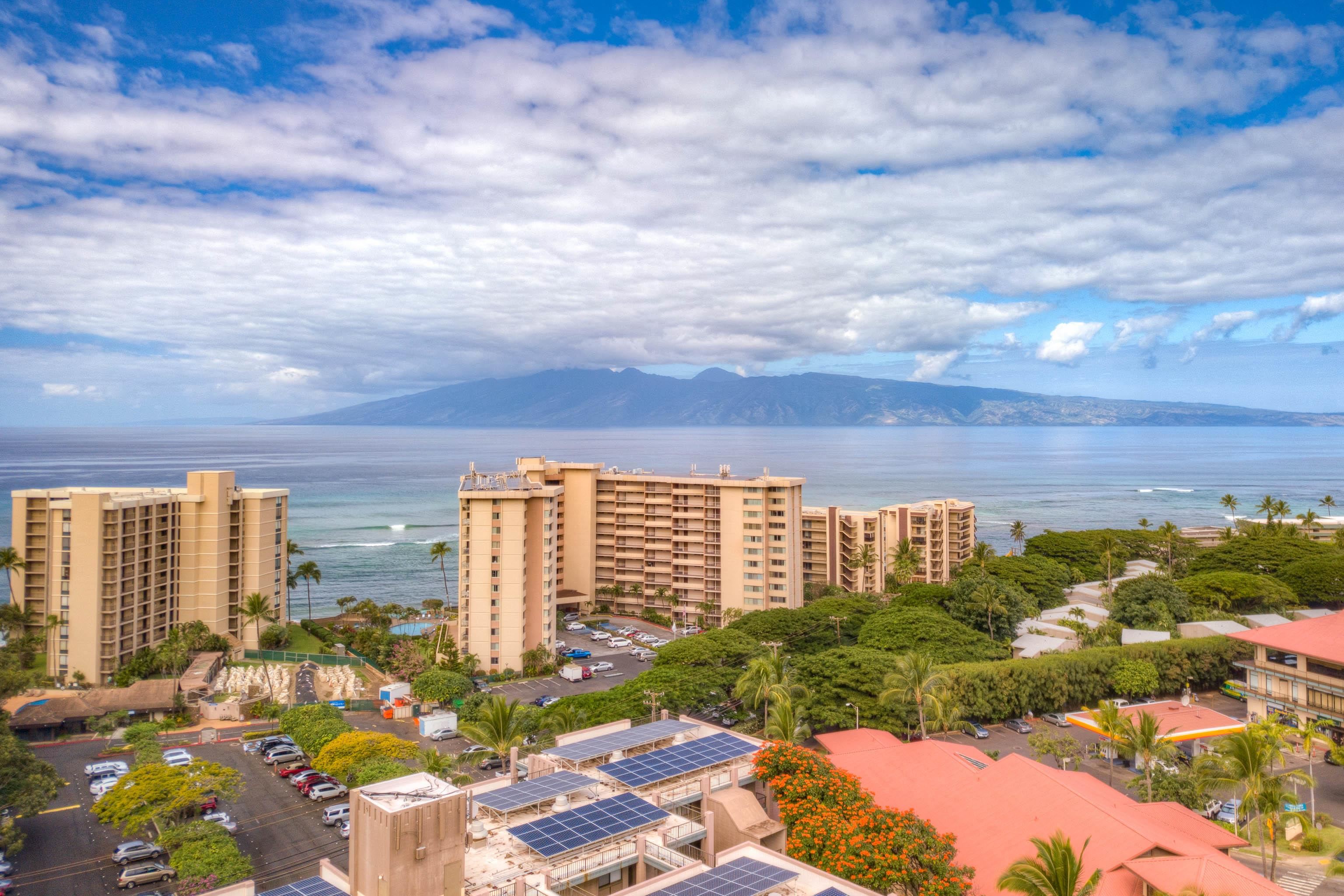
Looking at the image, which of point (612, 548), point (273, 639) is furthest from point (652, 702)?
point (612, 548)

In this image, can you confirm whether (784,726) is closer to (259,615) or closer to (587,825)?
(587,825)

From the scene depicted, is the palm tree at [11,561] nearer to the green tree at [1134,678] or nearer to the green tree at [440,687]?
the green tree at [440,687]

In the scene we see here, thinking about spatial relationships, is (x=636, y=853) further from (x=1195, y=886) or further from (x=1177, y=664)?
(x=1177, y=664)

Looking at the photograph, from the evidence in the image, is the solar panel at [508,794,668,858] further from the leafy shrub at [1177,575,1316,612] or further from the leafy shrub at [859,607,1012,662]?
the leafy shrub at [1177,575,1316,612]

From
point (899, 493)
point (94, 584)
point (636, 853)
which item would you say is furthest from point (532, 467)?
point (899, 493)

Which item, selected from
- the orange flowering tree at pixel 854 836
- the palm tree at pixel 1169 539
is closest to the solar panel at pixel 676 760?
the orange flowering tree at pixel 854 836

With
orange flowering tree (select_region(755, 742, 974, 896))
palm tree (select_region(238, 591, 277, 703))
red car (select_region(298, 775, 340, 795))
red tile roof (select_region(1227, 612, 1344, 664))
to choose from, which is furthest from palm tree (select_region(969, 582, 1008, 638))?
palm tree (select_region(238, 591, 277, 703))
